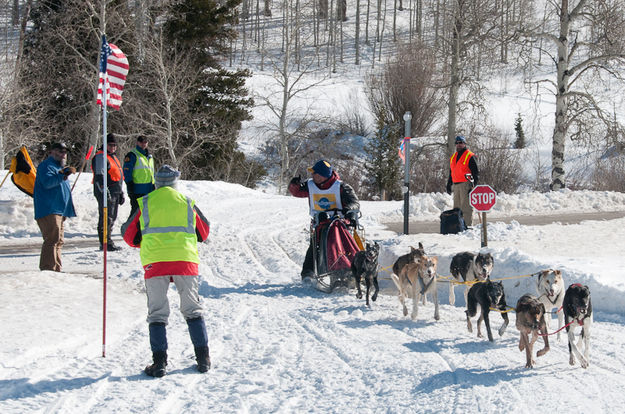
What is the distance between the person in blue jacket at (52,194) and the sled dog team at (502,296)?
13.8ft

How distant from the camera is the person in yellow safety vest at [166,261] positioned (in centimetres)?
513

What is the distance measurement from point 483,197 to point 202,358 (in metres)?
5.99

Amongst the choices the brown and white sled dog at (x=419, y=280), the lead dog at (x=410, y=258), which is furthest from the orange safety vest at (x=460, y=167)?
the brown and white sled dog at (x=419, y=280)

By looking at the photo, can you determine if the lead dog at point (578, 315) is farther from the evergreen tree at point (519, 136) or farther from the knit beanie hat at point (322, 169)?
the evergreen tree at point (519, 136)

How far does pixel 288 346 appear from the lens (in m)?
5.98

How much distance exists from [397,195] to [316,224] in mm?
25227

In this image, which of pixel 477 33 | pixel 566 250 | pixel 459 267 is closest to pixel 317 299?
pixel 459 267

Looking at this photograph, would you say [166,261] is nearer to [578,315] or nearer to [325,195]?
[578,315]

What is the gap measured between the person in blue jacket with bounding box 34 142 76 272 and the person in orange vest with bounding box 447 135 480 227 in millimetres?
7226

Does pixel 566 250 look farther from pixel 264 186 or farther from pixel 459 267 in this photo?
pixel 264 186

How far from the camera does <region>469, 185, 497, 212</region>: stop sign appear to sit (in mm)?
9734

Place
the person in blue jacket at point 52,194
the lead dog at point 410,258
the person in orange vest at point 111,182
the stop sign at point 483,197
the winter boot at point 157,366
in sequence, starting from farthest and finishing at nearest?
the person in orange vest at point 111,182
the stop sign at point 483,197
the person in blue jacket at point 52,194
the lead dog at point 410,258
the winter boot at point 157,366

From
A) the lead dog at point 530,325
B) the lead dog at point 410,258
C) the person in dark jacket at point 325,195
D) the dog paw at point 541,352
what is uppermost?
the person in dark jacket at point 325,195

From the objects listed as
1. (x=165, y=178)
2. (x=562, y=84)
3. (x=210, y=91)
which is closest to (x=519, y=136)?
(x=210, y=91)
